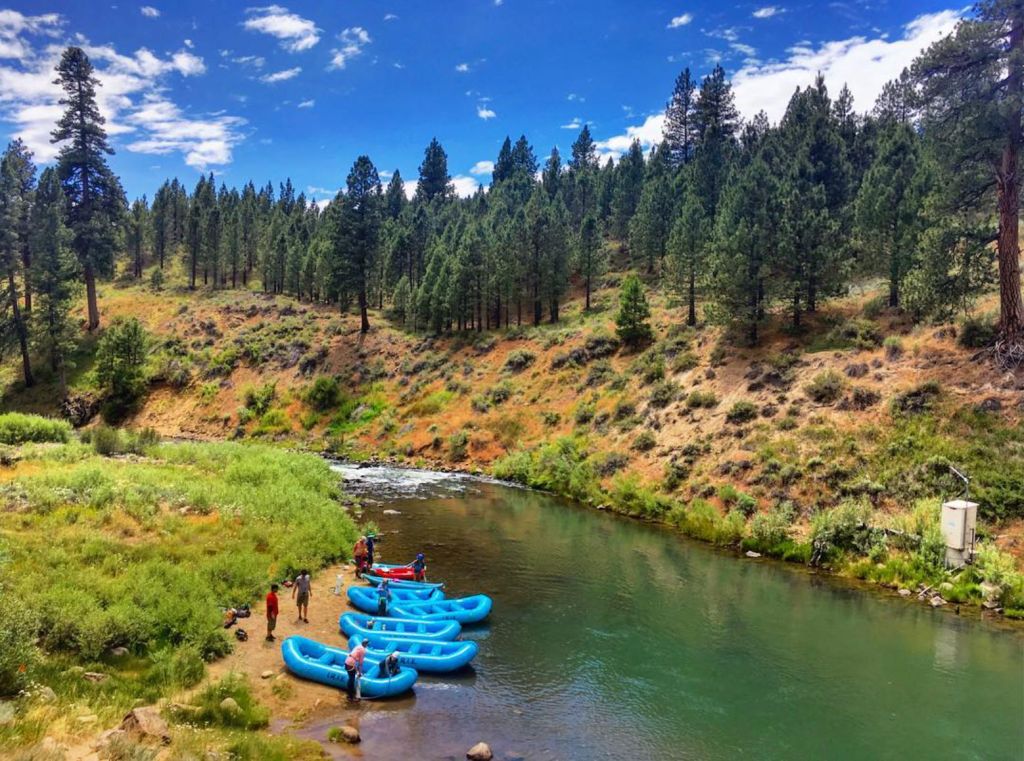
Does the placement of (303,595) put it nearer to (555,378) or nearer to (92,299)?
(555,378)

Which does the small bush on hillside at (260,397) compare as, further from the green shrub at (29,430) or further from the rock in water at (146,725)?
the rock in water at (146,725)

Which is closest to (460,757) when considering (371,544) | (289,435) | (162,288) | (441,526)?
(371,544)

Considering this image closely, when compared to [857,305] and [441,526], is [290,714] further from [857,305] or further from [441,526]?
[857,305]

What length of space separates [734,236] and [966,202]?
16163 mm

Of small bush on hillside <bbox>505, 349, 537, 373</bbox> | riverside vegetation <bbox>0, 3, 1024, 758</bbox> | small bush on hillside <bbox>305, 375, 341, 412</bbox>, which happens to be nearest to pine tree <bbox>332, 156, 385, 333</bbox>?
riverside vegetation <bbox>0, 3, 1024, 758</bbox>

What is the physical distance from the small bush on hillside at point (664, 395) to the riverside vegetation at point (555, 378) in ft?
0.91

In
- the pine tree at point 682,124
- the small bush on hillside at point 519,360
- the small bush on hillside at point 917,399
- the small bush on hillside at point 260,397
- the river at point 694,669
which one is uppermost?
the pine tree at point 682,124

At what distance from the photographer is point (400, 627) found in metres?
21.0

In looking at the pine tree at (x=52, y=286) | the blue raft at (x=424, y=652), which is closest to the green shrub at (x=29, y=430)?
the pine tree at (x=52, y=286)

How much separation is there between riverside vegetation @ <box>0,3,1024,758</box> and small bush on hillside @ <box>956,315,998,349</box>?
152mm

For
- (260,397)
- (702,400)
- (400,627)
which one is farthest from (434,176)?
(400,627)

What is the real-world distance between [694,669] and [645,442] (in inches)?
998

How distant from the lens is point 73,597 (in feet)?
56.6

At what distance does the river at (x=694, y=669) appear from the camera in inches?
623
